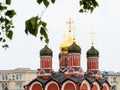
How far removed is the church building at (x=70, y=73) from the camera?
88.2 feet

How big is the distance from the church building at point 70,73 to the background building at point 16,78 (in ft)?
69.4

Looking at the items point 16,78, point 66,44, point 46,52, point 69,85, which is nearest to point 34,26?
point 69,85

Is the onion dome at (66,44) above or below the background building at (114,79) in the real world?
above

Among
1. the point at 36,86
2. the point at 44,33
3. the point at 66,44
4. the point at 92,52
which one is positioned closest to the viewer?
the point at 44,33

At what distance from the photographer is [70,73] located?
88.5 feet

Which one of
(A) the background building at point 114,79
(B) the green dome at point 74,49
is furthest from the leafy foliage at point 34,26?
(A) the background building at point 114,79

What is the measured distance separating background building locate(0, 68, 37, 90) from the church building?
69.4 ft

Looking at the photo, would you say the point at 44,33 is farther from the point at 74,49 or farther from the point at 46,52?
the point at 46,52

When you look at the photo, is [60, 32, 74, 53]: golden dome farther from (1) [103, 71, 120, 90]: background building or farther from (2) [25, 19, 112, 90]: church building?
(1) [103, 71, 120, 90]: background building

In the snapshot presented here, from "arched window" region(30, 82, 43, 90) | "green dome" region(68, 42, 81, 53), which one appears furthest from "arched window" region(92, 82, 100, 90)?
"arched window" region(30, 82, 43, 90)

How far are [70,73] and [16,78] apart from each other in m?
24.2

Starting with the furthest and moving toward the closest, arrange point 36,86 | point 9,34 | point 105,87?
point 105,87 → point 36,86 → point 9,34

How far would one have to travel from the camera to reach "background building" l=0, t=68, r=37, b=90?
50062mm

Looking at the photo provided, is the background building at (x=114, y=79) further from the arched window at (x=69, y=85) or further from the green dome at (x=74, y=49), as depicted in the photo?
the arched window at (x=69, y=85)
